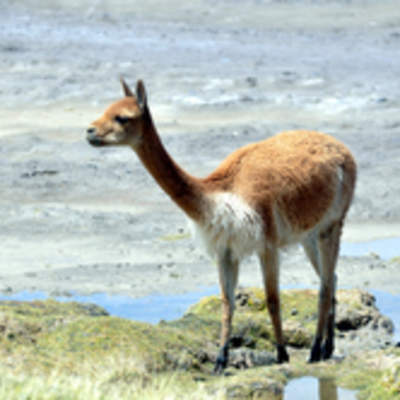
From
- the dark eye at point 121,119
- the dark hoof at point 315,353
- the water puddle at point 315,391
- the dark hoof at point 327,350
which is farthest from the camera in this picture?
the dark hoof at point 327,350

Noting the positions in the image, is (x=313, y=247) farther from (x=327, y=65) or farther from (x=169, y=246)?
(x=327, y=65)

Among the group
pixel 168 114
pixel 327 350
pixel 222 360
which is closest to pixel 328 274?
pixel 327 350

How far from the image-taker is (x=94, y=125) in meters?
7.75

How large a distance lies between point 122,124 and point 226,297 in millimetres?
1645

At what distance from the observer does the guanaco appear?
7938 millimetres

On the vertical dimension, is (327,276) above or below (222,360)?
above

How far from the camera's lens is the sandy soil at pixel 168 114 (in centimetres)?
1335

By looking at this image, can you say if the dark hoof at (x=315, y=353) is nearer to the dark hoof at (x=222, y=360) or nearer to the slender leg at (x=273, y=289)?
the slender leg at (x=273, y=289)

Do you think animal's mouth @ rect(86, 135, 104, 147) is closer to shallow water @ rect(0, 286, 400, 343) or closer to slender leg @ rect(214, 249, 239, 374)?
slender leg @ rect(214, 249, 239, 374)

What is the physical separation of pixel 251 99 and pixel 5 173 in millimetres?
8156

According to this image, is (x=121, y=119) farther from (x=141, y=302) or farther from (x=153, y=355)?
(x=141, y=302)

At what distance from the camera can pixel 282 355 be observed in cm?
852

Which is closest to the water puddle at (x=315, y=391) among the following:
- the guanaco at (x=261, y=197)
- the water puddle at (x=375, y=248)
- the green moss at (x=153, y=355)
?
the green moss at (x=153, y=355)

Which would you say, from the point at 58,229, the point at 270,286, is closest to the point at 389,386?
the point at 270,286
